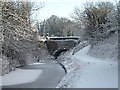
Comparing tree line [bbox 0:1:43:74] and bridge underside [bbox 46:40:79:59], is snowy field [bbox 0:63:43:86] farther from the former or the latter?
bridge underside [bbox 46:40:79:59]

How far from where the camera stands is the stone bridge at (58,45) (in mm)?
57781

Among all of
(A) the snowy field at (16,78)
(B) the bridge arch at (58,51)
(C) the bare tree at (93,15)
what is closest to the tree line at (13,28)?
(A) the snowy field at (16,78)

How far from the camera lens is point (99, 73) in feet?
45.5

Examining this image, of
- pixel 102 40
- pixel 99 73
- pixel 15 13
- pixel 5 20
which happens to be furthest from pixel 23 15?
pixel 99 73

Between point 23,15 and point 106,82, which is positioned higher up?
point 23,15

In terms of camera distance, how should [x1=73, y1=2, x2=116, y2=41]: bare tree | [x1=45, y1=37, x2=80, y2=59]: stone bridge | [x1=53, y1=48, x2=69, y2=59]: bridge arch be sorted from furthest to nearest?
[x1=53, y1=48, x2=69, y2=59]: bridge arch, [x1=45, y1=37, x2=80, y2=59]: stone bridge, [x1=73, y1=2, x2=116, y2=41]: bare tree

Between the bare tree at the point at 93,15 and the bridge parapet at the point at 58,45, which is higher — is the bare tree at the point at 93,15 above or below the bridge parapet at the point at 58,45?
above

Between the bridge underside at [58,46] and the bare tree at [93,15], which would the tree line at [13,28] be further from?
the bridge underside at [58,46]

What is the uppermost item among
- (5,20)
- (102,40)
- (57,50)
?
(5,20)

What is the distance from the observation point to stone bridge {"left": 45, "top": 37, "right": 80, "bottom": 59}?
57.8 m

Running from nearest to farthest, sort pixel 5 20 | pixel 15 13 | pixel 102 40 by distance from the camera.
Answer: pixel 5 20 < pixel 15 13 < pixel 102 40

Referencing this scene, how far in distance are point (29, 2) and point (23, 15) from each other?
2.71 meters

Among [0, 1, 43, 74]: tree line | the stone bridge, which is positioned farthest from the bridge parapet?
[0, 1, 43, 74]: tree line

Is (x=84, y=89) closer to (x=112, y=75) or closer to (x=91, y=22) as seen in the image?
(x=112, y=75)
